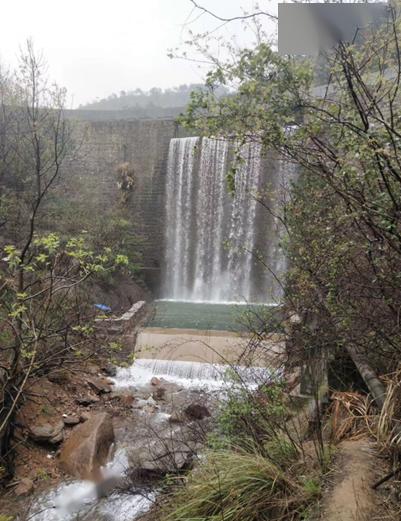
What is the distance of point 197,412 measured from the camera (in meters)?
5.77

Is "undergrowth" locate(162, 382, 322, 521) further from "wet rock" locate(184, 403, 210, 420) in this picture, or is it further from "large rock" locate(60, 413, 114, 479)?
"wet rock" locate(184, 403, 210, 420)

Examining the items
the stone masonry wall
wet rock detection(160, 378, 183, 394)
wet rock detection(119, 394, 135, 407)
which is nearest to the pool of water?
wet rock detection(160, 378, 183, 394)

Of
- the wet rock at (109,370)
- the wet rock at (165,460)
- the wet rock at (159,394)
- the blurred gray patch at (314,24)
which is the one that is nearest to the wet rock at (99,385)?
the wet rock at (109,370)

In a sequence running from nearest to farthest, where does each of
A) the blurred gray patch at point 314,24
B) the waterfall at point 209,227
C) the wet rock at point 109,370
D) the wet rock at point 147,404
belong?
the blurred gray patch at point 314,24 → the wet rock at point 147,404 → the wet rock at point 109,370 → the waterfall at point 209,227

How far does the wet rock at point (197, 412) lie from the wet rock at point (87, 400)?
59.2 inches

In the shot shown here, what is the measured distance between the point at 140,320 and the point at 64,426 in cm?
507

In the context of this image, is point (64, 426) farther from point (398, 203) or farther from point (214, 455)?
point (398, 203)

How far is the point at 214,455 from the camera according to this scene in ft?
8.86

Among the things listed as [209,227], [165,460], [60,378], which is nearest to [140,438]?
[165,460]

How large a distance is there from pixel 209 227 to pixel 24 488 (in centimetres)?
1151

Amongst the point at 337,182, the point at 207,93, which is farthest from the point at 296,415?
the point at 207,93

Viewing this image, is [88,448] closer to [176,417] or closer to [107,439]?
[107,439]

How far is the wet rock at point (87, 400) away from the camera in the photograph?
620cm

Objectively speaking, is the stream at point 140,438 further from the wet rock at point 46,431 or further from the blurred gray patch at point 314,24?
the blurred gray patch at point 314,24
